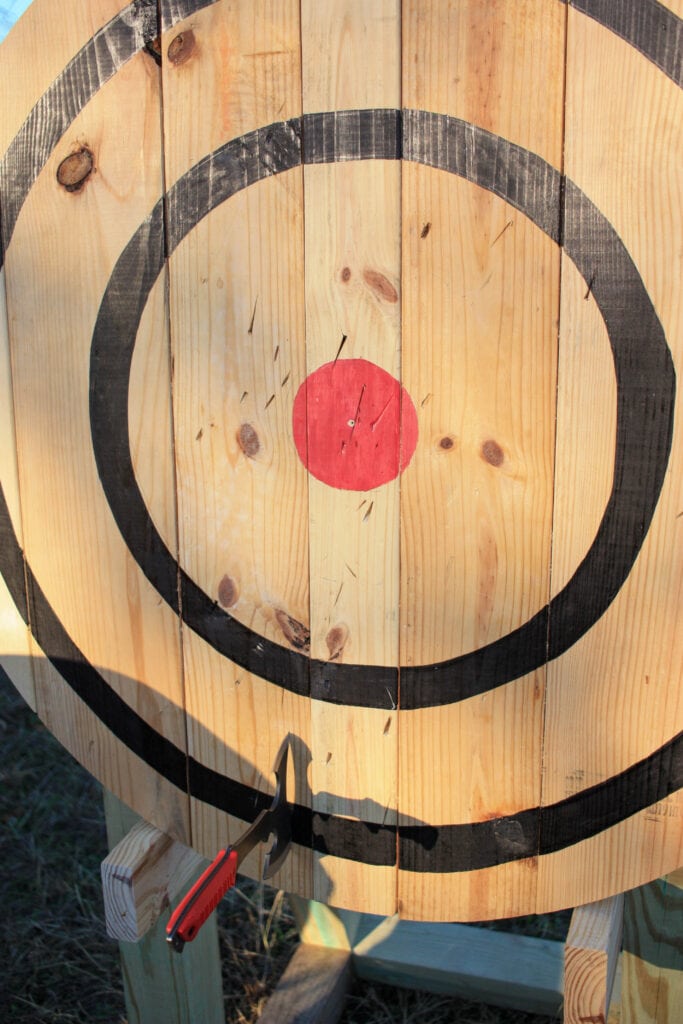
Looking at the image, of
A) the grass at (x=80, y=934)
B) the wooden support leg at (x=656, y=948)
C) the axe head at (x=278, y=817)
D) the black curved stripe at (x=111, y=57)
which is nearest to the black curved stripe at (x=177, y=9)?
the black curved stripe at (x=111, y=57)

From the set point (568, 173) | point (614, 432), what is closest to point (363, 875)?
point (614, 432)

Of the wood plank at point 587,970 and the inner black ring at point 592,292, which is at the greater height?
the inner black ring at point 592,292

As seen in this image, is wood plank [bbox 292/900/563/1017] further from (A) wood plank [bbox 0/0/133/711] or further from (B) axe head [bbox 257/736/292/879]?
(A) wood plank [bbox 0/0/133/711]

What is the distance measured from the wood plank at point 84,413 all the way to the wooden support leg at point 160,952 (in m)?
0.05

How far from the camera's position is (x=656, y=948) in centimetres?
147

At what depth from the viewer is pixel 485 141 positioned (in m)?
1.02

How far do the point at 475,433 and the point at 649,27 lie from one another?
1.48 ft

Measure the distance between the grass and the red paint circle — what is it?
153cm

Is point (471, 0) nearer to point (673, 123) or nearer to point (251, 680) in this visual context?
point (673, 123)

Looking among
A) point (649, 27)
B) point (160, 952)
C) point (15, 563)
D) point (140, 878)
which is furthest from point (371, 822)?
point (649, 27)

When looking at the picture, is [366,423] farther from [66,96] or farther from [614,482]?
[66,96]

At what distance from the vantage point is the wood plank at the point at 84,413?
117 cm

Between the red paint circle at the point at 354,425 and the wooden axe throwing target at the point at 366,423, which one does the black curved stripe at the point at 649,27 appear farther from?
the red paint circle at the point at 354,425

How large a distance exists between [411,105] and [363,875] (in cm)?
95
